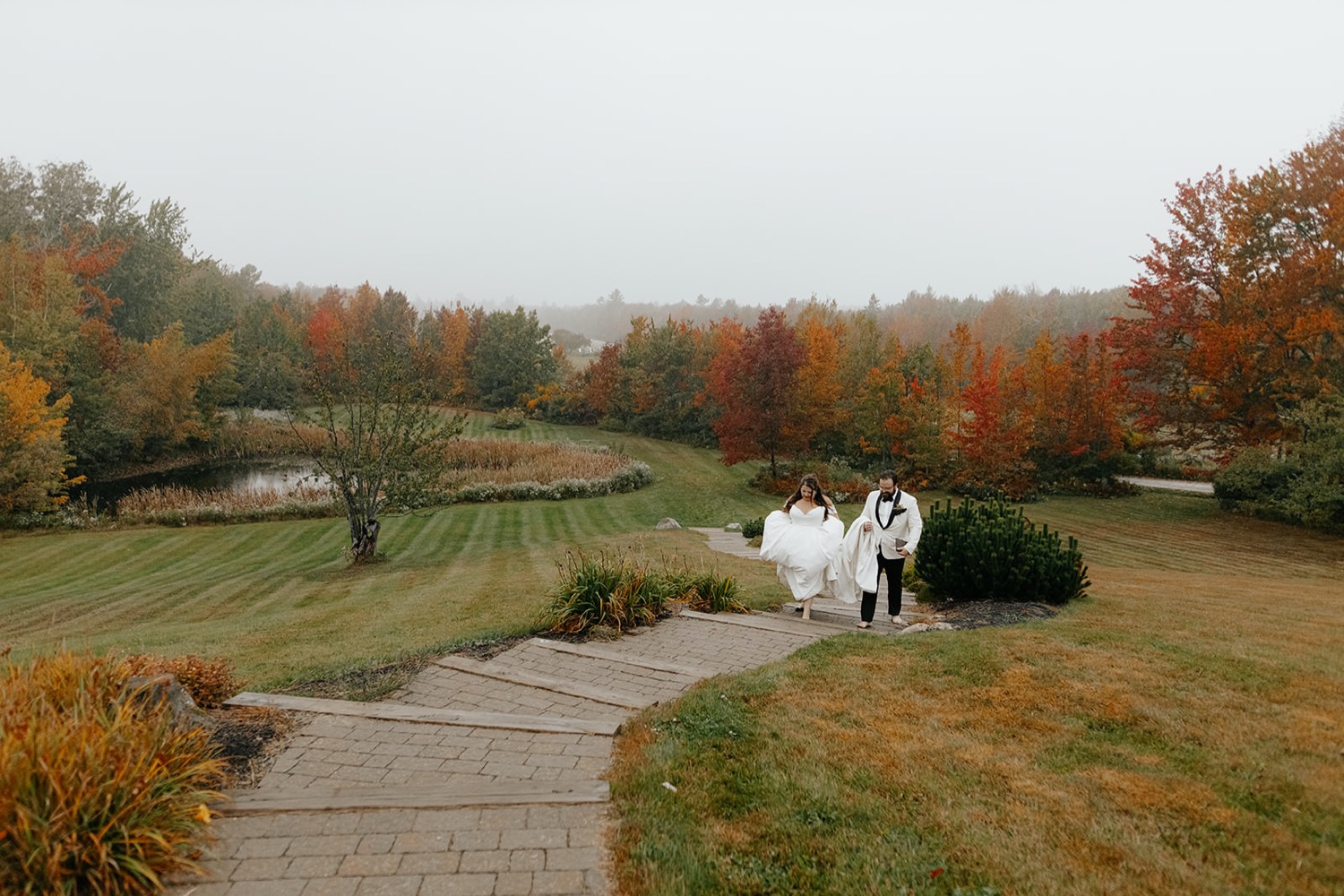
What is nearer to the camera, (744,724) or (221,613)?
(744,724)

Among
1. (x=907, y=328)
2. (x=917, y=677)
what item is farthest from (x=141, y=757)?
(x=907, y=328)

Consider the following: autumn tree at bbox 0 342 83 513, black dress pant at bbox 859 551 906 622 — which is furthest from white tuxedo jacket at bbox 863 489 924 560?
autumn tree at bbox 0 342 83 513

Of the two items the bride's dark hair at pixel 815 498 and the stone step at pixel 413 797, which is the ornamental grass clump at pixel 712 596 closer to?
the bride's dark hair at pixel 815 498

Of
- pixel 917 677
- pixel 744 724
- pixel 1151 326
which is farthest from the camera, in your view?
pixel 1151 326

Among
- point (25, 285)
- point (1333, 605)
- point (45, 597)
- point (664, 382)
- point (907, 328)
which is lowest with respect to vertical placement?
point (45, 597)

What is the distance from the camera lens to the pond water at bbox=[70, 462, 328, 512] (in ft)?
89.5

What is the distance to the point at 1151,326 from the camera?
71.4 ft

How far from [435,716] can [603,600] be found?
106 inches

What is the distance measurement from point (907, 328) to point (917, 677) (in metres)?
80.7

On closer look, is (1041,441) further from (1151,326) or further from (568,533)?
(568,533)

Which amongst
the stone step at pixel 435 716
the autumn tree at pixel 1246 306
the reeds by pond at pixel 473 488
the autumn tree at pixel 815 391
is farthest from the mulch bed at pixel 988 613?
the autumn tree at pixel 815 391

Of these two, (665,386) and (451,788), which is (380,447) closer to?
(451,788)

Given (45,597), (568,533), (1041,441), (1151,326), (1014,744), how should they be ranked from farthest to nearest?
(1041,441), (1151,326), (568,533), (45,597), (1014,744)

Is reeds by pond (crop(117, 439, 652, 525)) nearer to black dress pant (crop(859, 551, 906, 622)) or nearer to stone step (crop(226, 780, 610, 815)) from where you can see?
black dress pant (crop(859, 551, 906, 622))
